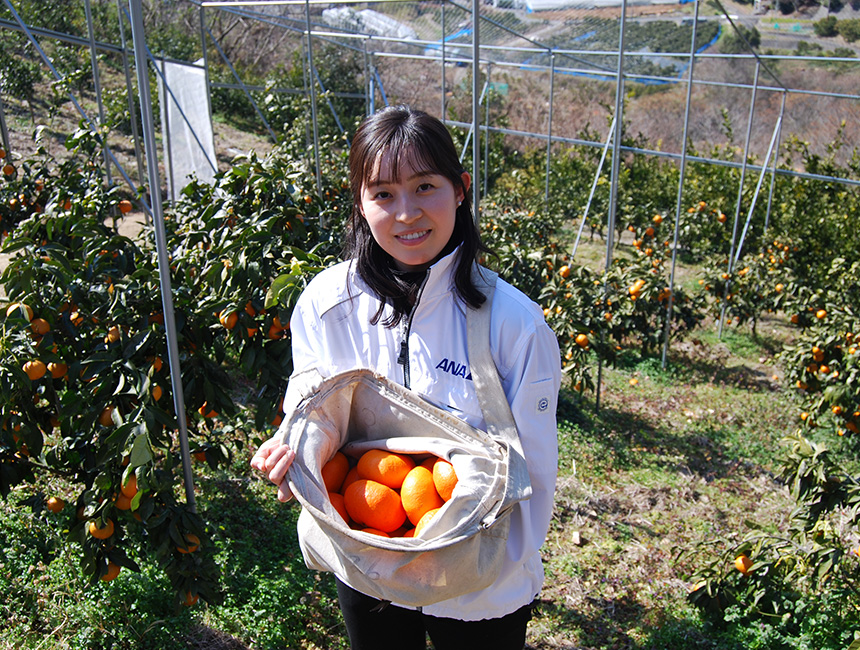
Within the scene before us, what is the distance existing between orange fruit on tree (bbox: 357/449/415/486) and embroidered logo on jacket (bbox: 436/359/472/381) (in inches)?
5.5

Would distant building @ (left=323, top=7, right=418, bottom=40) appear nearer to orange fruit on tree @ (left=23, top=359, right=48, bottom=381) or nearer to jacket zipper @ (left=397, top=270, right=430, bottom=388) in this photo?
orange fruit on tree @ (left=23, top=359, right=48, bottom=381)

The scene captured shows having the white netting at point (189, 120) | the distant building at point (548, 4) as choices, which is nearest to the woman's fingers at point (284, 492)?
the distant building at point (548, 4)

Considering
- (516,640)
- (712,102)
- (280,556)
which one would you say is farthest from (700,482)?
(712,102)

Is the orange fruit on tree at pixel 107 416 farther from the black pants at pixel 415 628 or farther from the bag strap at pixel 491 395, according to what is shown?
the bag strap at pixel 491 395

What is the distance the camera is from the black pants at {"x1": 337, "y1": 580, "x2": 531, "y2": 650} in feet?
3.49

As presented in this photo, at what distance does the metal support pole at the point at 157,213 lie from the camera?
4.31 ft

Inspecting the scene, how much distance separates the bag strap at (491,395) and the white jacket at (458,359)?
1cm

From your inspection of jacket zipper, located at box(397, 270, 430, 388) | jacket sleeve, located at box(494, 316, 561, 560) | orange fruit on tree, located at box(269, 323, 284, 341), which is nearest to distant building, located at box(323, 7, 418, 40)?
orange fruit on tree, located at box(269, 323, 284, 341)

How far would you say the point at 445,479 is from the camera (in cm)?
95

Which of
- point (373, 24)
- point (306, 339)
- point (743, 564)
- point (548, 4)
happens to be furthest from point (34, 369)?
point (373, 24)

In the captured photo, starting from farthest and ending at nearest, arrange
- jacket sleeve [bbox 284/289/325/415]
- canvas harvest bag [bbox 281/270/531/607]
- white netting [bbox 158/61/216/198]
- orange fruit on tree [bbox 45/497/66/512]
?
white netting [bbox 158/61/216/198] → orange fruit on tree [bbox 45/497/66/512] → jacket sleeve [bbox 284/289/325/415] → canvas harvest bag [bbox 281/270/531/607]

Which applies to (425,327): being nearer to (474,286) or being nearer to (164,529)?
(474,286)

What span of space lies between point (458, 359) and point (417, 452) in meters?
0.15

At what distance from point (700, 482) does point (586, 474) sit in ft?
1.73
